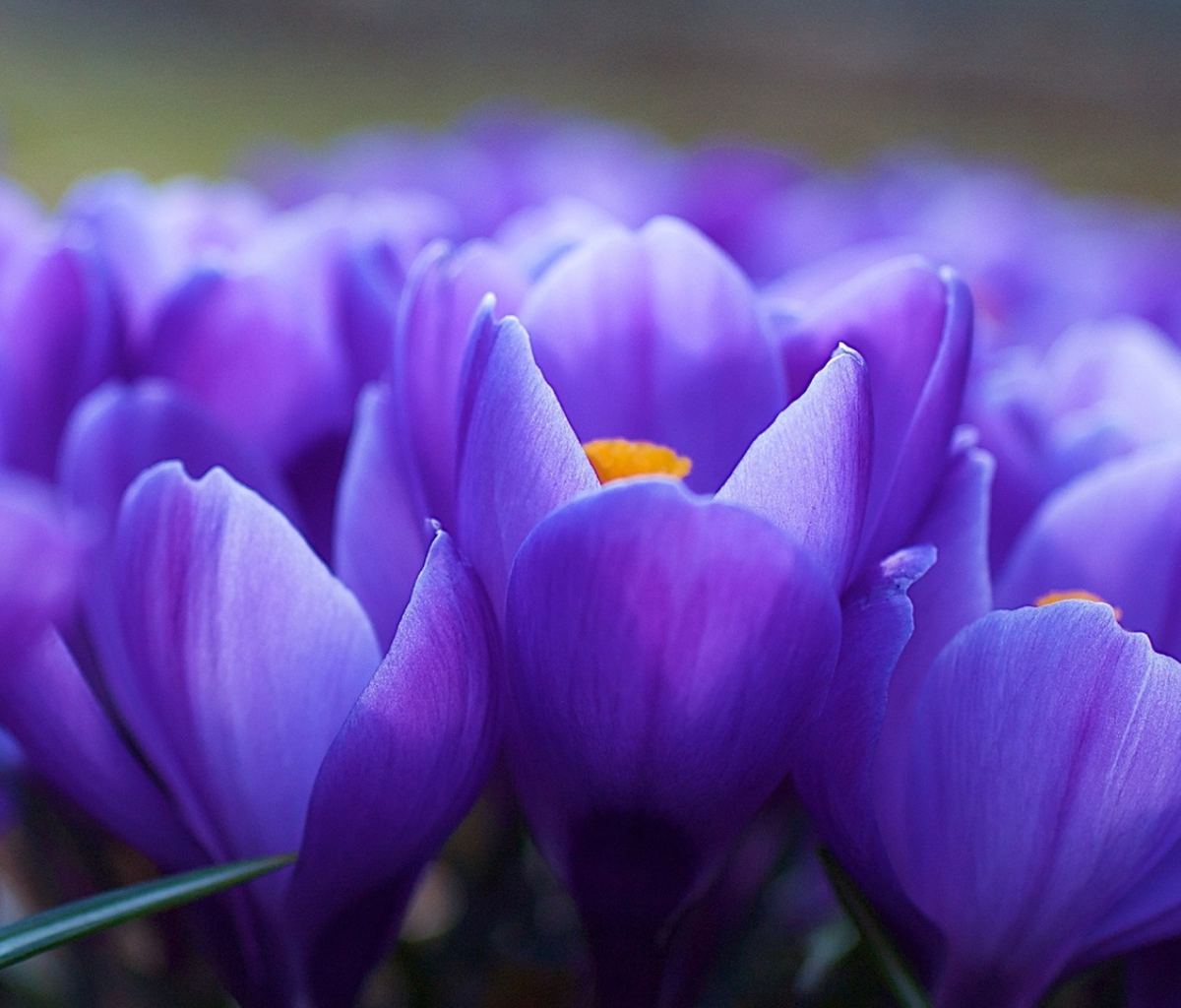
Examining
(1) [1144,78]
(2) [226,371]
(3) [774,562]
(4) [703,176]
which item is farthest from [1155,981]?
(1) [1144,78]

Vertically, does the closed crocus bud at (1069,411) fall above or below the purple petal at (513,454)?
below

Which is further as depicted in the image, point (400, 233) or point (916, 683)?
point (400, 233)

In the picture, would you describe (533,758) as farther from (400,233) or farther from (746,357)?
(400,233)

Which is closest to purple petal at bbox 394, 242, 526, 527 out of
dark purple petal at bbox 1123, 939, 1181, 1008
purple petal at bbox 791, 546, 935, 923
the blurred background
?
purple petal at bbox 791, 546, 935, 923

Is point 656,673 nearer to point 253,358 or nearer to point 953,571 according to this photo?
point 953,571

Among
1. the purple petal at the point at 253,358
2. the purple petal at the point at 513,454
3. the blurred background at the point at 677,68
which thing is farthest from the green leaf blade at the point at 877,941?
the blurred background at the point at 677,68

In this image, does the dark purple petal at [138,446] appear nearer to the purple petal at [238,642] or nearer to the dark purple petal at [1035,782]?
the purple petal at [238,642]
